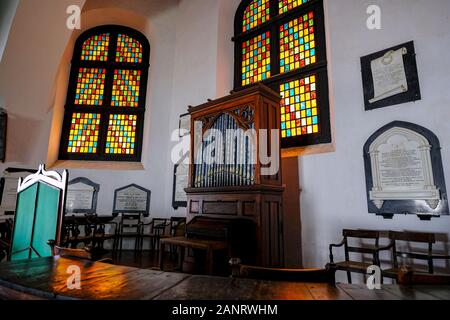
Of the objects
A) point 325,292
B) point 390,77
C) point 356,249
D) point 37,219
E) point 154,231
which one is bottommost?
point 154,231

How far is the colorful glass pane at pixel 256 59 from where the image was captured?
5.57 meters

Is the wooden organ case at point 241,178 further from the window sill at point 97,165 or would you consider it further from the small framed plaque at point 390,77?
the window sill at point 97,165

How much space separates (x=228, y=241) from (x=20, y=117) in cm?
567

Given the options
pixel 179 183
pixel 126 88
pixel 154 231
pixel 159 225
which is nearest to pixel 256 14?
pixel 126 88

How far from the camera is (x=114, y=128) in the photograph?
724cm

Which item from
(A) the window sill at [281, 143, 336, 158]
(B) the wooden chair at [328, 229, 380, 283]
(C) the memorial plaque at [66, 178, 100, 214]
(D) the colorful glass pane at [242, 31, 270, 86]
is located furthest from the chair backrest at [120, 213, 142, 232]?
(B) the wooden chair at [328, 229, 380, 283]

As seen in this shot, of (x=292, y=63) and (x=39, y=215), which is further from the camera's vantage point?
(x=292, y=63)

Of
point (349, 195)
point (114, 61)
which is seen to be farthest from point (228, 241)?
point (114, 61)

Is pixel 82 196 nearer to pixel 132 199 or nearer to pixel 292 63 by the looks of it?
pixel 132 199

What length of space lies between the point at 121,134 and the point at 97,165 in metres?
1.06

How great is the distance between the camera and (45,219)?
2994mm

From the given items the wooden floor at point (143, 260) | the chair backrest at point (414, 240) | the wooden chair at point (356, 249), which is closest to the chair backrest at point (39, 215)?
the wooden floor at point (143, 260)
